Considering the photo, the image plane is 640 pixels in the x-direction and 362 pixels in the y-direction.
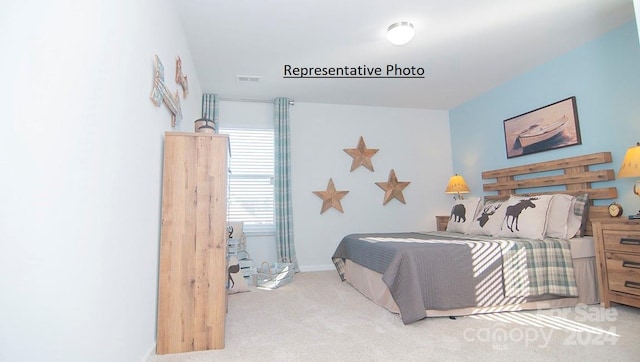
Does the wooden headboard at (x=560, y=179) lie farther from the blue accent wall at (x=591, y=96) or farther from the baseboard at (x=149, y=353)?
the baseboard at (x=149, y=353)

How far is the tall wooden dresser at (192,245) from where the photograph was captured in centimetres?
188

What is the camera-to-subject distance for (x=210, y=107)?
4324 mm

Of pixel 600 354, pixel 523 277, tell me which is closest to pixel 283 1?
pixel 523 277

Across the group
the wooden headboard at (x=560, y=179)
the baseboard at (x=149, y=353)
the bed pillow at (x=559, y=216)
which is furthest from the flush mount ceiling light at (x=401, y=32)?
the baseboard at (x=149, y=353)

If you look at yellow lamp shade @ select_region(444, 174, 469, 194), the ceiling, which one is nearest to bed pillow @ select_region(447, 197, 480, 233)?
yellow lamp shade @ select_region(444, 174, 469, 194)

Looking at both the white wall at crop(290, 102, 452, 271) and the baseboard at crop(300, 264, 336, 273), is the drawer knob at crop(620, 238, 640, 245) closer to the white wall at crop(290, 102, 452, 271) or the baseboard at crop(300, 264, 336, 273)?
the white wall at crop(290, 102, 452, 271)

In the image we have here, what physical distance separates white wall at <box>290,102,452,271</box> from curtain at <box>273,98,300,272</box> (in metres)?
0.18

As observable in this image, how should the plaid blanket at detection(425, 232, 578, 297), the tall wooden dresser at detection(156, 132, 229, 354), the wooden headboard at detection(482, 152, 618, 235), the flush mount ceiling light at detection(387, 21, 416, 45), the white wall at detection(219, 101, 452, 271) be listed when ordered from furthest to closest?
the white wall at detection(219, 101, 452, 271), the wooden headboard at detection(482, 152, 618, 235), the flush mount ceiling light at detection(387, 21, 416, 45), the plaid blanket at detection(425, 232, 578, 297), the tall wooden dresser at detection(156, 132, 229, 354)

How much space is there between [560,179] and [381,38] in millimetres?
2432

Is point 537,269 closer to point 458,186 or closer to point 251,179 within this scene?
point 458,186

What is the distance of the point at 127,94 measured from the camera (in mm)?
1510

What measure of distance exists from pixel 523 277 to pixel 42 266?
2998 millimetres

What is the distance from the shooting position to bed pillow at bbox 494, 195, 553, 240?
284cm

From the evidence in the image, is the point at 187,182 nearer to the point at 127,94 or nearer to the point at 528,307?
the point at 127,94
